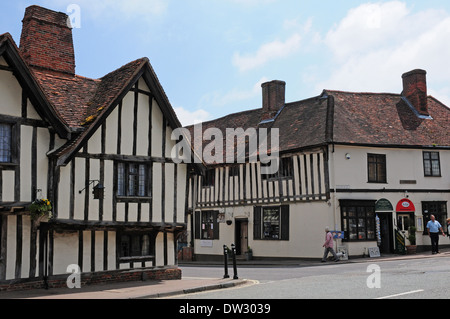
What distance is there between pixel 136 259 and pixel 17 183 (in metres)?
4.24

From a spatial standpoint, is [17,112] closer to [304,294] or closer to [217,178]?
[304,294]

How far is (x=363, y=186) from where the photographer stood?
24.8m

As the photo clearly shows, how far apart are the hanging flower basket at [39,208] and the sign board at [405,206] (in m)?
17.7

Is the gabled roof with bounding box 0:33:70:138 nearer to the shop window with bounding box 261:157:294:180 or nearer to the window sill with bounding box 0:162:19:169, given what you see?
the window sill with bounding box 0:162:19:169

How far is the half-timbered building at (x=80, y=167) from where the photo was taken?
43.7 ft

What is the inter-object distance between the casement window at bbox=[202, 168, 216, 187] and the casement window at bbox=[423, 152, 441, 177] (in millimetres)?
11297

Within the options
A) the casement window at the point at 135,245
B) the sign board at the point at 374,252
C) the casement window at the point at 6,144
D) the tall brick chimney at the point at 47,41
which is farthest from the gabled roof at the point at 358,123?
the casement window at the point at 6,144

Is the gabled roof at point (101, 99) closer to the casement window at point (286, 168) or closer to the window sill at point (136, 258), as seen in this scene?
the window sill at point (136, 258)

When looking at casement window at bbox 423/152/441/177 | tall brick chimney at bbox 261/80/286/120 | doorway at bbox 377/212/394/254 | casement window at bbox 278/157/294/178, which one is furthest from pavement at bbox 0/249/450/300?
tall brick chimney at bbox 261/80/286/120

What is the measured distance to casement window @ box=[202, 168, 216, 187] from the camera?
1187 inches

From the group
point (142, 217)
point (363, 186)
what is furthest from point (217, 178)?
point (142, 217)

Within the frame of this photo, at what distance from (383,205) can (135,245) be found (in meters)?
13.9
